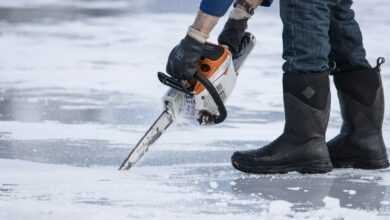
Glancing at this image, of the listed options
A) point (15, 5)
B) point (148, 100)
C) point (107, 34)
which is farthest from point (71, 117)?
point (15, 5)

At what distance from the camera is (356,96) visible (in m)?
4.69

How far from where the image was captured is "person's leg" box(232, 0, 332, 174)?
440 cm

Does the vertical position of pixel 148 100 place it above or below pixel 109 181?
below

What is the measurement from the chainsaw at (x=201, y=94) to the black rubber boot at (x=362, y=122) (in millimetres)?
485

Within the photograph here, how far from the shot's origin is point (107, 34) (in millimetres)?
9219

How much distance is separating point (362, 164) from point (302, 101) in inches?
15.7

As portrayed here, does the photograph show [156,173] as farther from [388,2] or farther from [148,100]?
[388,2]

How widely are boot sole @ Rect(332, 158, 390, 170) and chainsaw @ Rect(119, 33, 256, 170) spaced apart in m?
0.54

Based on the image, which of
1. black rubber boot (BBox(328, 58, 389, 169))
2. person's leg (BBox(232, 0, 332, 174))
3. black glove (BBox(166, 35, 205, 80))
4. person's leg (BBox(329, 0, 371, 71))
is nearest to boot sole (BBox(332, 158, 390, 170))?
black rubber boot (BBox(328, 58, 389, 169))

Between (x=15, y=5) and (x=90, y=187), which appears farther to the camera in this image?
(x=15, y=5)

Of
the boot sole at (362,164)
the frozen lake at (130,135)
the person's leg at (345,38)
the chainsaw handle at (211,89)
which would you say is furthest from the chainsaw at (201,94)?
the boot sole at (362,164)

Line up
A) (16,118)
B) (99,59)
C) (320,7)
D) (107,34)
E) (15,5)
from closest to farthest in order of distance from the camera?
(320,7)
(16,118)
(99,59)
(107,34)
(15,5)

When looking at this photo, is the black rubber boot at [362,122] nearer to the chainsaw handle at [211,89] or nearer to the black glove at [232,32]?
the black glove at [232,32]

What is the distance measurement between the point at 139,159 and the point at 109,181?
1.50 feet
